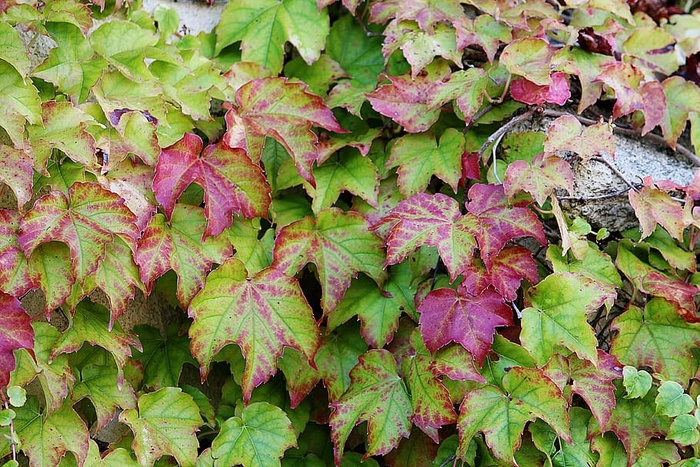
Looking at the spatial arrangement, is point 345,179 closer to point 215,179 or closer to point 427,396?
point 215,179

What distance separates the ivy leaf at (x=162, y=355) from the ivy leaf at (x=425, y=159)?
0.69 m

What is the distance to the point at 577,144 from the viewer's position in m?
1.66

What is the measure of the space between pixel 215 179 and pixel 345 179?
37 cm

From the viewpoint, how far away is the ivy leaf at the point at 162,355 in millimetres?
1748

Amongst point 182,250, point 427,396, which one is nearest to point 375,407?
point 427,396

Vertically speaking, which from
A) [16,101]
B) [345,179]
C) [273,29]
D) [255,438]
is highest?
[16,101]

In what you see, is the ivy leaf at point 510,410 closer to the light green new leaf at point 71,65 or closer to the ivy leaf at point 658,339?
the ivy leaf at point 658,339

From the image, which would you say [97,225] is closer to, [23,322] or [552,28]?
[23,322]

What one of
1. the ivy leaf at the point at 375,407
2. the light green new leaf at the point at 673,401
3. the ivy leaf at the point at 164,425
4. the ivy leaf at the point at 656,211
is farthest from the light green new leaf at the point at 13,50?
the light green new leaf at the point at 673,401

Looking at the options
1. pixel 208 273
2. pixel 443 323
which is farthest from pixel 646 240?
pixel 208 273

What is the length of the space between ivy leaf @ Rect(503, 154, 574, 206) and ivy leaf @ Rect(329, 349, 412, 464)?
49 centimetres

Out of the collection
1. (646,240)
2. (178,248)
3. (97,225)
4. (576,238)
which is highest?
(97,225)

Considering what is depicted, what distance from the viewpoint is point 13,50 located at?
150 centimetres

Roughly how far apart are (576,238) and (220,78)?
0.98 m
